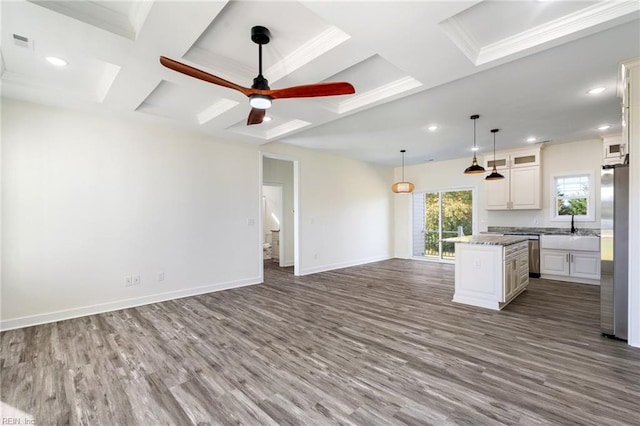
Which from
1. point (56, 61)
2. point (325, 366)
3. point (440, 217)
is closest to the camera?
point (325, 366)

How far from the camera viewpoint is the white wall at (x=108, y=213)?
3.47 metres

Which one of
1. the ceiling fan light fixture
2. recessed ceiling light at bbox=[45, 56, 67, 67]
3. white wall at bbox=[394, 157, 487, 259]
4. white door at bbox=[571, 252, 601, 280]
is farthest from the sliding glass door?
recessed ceiling light at bbox=[45, 56, 67, 67]

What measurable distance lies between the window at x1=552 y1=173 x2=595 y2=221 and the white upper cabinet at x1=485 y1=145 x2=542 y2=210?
417mm

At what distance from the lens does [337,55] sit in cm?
255

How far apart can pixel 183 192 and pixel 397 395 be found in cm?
424

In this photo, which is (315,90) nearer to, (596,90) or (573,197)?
(596,90)

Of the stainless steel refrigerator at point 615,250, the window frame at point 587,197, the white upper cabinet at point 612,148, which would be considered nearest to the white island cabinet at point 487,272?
the stainless steel refrigerator at point 615,250

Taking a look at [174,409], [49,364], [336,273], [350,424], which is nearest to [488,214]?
[336,273]

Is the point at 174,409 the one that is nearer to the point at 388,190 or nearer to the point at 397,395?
the point at 397,395

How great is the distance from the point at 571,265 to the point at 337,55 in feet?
20.4

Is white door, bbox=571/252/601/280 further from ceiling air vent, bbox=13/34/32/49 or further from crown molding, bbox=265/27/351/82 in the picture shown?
ceiling air vent, bbox=13/34/32/49

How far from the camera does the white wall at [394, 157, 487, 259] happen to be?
736 centimetres

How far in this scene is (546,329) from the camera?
3307 millimetres

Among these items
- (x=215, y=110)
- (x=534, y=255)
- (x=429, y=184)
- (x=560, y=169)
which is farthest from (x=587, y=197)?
(x=215, y=110)
